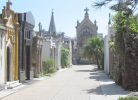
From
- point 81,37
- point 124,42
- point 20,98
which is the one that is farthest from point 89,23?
point 20,98

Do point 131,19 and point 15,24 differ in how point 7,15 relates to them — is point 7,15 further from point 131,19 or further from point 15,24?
point 131,19

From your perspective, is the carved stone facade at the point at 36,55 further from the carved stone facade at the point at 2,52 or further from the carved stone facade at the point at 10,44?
the carved stone facade at the point at 2,52

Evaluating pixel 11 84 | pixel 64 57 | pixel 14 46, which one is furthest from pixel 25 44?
pixel 64 57

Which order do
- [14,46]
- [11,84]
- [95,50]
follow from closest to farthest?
1. [11,84]
2. [14,46]
3. [95,50]

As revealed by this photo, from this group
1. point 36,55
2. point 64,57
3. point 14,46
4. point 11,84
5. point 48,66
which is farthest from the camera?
point 64,57

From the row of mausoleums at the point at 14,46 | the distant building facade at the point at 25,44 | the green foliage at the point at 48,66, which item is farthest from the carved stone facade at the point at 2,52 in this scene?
the green foliage at the point at 48,66

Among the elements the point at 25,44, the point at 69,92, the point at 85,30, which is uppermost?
the point at 85,30

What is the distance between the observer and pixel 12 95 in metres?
23.6

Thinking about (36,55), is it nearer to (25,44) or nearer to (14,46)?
(25,44)

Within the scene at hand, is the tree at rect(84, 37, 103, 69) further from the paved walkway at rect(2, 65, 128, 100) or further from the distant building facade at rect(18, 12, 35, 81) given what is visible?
the paved walkway at rect(2, 65, 128, 100)

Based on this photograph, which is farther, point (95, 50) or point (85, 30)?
point (85, 30)

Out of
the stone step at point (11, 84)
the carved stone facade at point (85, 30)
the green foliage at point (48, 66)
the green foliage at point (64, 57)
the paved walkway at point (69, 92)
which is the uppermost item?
the carved stone facade at point (85, 30)

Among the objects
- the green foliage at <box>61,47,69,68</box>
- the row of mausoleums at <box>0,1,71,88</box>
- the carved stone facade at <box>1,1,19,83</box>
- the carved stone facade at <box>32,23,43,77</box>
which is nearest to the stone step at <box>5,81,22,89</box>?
the row of mausoleums at <box>0,1,71,88</box>

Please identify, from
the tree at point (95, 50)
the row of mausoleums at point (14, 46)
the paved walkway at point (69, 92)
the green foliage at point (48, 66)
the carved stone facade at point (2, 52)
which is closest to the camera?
the paved walkway at point (69, 92)
